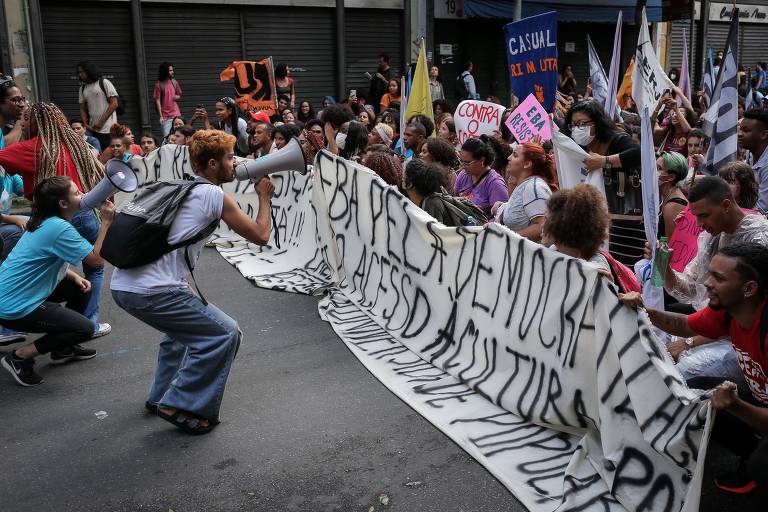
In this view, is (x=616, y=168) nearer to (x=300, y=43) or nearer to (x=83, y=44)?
(x=83, y=44)

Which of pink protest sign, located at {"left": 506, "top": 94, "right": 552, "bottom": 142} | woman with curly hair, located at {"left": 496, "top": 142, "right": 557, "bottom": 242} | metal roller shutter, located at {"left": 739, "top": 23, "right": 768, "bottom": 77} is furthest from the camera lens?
metal roller shutter, located at {"left": 739, "top": 23, "right": 768, "bottom": 77}

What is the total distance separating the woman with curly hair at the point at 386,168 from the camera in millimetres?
6527

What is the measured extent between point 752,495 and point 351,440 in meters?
1.94

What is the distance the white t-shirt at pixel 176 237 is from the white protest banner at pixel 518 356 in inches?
61.3

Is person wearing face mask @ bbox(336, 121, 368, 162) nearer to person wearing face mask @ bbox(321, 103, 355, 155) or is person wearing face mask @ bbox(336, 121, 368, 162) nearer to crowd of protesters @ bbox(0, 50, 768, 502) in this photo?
crowd of protesters @ bbox(0, 50, 768, 502)

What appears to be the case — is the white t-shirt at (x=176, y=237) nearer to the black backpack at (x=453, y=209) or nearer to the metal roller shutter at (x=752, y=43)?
the black backpack at (x=453, y=209)

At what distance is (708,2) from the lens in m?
23.2

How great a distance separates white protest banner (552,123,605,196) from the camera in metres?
5.93

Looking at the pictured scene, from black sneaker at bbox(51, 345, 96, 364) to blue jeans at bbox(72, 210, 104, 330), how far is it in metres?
0.38

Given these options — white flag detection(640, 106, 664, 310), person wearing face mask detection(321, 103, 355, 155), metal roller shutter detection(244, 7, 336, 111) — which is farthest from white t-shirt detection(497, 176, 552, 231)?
metal roller shutter detection(244, 7, 336, 111)

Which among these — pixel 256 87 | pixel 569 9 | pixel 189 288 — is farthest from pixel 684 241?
pixel 569 9

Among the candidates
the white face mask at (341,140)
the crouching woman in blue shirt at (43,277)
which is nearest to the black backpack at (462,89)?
the white face mask at (341,140)

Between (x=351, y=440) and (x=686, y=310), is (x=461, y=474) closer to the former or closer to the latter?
(x=351, y=440)

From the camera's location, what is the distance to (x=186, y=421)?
4.29m
